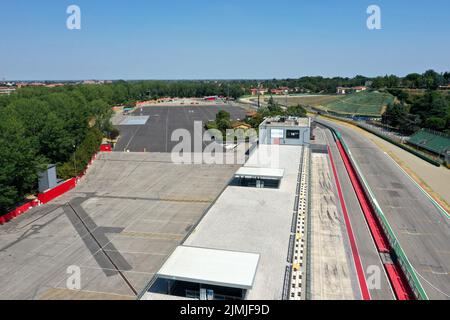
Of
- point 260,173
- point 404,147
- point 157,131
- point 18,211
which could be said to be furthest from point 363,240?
point 157,131

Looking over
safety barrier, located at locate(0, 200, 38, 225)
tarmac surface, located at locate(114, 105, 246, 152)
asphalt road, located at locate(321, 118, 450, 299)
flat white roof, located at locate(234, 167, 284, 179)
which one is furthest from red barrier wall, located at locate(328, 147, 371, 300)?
tarmac surface, located at locate(114, 105, 246, 152)

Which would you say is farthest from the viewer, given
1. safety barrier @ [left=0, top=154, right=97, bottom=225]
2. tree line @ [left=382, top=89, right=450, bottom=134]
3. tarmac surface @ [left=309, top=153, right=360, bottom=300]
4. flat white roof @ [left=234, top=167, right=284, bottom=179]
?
tree line @ [left=382, top=89, right=450, bottom=134]

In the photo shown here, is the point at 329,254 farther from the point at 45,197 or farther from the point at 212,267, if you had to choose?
the point at 45,197

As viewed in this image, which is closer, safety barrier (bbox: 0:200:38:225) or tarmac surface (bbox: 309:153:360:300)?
tarmac surface (bbox: 309:153:360:300)

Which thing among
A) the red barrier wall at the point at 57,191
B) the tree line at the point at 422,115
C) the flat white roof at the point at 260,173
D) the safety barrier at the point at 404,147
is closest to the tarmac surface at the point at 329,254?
the flat white roof at the point at 260,173

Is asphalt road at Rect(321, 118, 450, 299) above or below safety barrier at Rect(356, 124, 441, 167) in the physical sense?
Answer: below

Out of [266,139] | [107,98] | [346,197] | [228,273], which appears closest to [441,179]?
[346,197]

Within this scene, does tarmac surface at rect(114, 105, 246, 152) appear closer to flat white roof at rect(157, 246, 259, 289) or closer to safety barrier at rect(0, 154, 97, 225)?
safety barrier at rect(0, 154, 97, 225)
